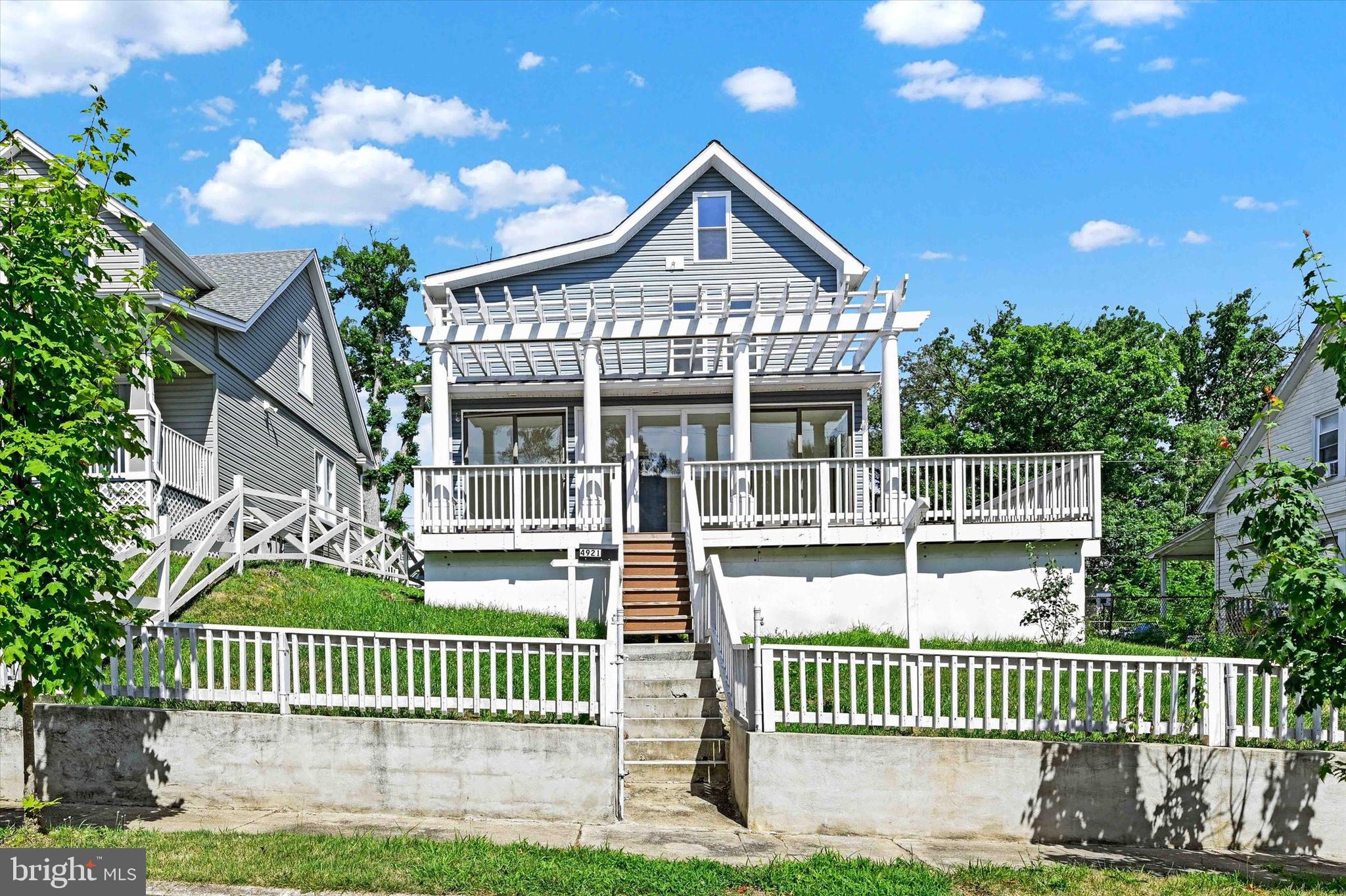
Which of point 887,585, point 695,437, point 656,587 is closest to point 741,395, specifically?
point 695,437

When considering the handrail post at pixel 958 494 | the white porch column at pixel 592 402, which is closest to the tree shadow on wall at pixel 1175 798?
the handrail post at pixel 958 494

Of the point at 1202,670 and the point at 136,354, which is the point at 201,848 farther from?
the point at 1202,670

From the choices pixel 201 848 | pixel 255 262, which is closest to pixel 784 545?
pixel 201 848

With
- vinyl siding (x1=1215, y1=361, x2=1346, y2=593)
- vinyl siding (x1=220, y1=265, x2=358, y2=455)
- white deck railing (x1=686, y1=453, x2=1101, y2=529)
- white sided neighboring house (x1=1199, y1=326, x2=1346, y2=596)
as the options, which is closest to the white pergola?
white deck railing (x1=686, y1=453, x2=1101, y2=529)

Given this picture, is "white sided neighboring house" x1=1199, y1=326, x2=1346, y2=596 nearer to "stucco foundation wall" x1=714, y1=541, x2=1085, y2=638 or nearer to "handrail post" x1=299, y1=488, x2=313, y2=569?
"stucco foundation wall" x1=714, y1=541, x2=1085, y2=638

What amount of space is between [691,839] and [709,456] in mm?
11367

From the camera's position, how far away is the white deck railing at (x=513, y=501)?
14703 millimetres

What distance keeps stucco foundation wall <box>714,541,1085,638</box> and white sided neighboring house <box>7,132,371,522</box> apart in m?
8.37

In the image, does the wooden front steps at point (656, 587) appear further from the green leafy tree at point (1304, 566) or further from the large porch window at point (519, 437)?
the green leafy tree at point (1304, 566)

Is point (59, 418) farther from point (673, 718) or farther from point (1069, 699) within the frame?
point (1069, 699)

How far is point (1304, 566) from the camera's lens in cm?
701

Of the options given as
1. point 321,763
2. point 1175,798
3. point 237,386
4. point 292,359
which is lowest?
point 1175,798

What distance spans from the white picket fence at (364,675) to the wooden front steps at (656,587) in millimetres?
3604

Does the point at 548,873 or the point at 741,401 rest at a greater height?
the point at 741,401
